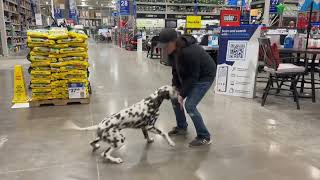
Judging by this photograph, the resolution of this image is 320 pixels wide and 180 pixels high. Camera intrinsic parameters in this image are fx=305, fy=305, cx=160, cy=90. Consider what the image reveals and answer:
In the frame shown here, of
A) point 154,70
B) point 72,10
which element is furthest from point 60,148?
point 72,10

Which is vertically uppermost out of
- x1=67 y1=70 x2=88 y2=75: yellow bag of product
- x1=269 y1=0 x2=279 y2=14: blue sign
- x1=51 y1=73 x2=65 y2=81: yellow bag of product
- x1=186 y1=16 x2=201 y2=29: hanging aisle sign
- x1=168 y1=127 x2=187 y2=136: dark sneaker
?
x1=269 y1=0 x2=279 y2=14: blue sign

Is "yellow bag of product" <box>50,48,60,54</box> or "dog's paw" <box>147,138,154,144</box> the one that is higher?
"yellow bag of product" <box>50,48,60,54</box>

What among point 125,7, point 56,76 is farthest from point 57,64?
point 125,7

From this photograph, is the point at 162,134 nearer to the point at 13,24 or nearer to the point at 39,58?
the point at 39,58

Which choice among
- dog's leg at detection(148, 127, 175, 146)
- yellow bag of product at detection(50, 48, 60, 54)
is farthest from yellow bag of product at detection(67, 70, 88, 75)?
dog's leg at detection(148, 127, 175, 146)

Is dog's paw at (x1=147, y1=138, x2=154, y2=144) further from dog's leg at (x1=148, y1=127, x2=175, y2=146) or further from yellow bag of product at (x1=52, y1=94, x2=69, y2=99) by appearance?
yellow bag of product at (x1=52, y1=94, x2=69, y2=99)

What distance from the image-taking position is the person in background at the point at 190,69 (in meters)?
3.09

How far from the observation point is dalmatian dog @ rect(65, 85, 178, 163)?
3.02 meters

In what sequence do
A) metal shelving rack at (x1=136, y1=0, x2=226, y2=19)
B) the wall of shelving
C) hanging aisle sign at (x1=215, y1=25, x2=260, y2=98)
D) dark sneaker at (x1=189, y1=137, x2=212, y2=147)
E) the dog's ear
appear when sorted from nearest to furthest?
the dog's ear → dark sneaker at (x1=189, y1=137, x2=212, y2=147) → hanging aisle sign at (x1=215, y1=25, x2=260, y2=98) → metal shelving rack at (x1=136, y1=0, x2=226, y2=19) → the wall of shelving

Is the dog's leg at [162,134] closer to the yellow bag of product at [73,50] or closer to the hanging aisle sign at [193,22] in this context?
Answer: the yellow bag of product at [73,50]

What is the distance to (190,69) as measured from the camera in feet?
10.3

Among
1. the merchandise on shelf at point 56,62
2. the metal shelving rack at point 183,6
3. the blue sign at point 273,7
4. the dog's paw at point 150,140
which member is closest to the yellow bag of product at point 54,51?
the merchandise on shelf at point 56,62

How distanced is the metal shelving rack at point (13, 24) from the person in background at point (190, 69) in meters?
13.1

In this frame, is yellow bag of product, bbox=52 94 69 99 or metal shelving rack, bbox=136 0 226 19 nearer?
yellow bag of product, bbox=52 94 69 99
